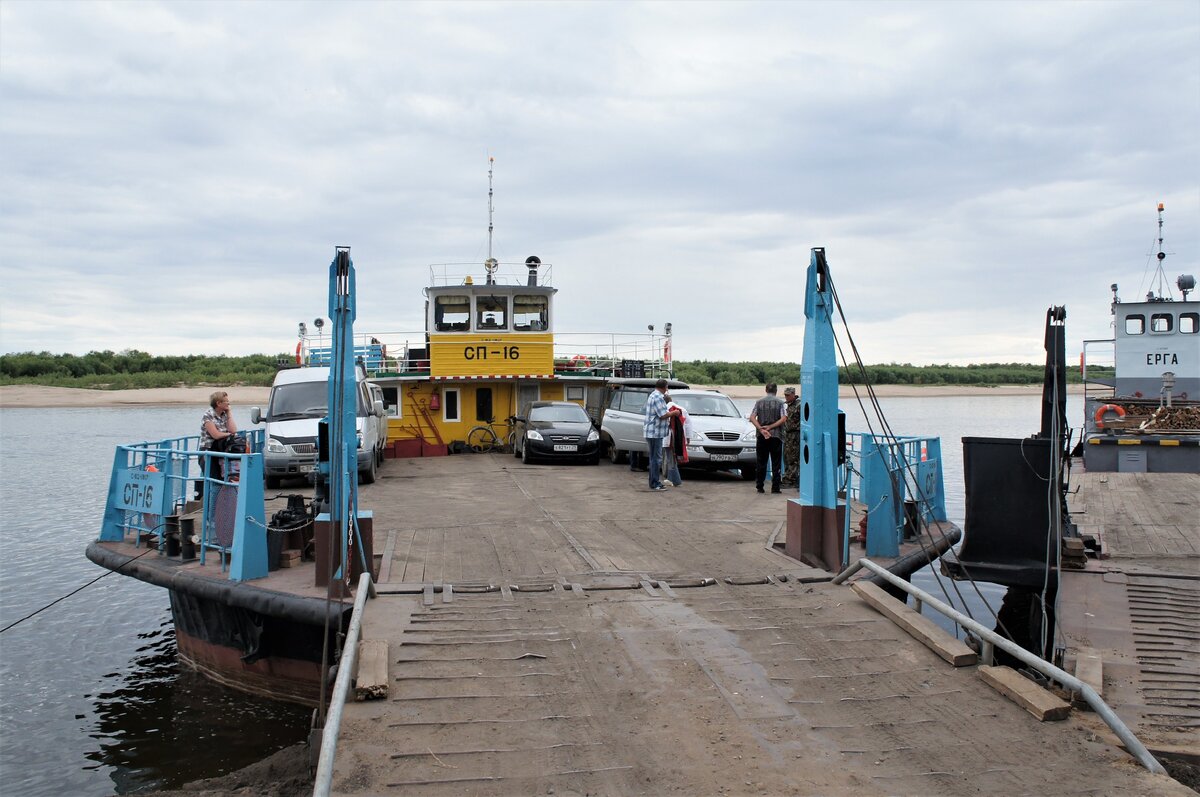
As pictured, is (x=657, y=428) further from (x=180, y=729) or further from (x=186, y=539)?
(x=180, y=729)

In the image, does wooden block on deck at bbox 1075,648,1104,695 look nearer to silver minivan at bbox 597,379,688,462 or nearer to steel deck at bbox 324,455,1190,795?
steel deck at bbox 324,455,1190,795

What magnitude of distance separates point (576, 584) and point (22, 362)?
77.2 m

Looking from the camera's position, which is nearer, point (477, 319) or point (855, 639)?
point (855, 639)

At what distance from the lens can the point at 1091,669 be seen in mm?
5918

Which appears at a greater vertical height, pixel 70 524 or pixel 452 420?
pixel 452 420

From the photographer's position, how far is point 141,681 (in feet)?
33.6

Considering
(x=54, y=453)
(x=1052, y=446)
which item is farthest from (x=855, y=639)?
(x=54, y=453)

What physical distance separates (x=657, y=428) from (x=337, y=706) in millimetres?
9470

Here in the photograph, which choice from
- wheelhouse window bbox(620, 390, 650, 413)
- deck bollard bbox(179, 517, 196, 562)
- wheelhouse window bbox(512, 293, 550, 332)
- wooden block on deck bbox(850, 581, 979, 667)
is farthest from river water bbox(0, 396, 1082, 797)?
wheelhouse window bbox(512, 293, 550, 332)

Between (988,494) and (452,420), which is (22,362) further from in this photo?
(988,494)

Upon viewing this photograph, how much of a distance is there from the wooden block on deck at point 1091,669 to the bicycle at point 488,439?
15209 mm

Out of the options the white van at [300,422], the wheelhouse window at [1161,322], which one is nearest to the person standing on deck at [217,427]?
the white van at [300,422]

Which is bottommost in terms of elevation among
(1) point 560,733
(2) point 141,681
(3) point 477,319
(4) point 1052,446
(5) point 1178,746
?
(2) point 141,681

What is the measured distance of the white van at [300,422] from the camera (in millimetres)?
13789
